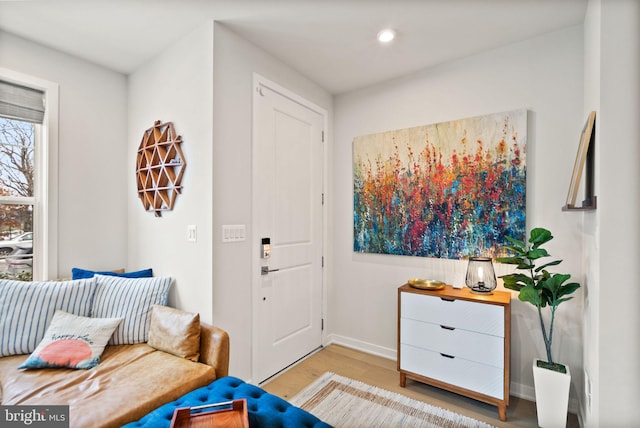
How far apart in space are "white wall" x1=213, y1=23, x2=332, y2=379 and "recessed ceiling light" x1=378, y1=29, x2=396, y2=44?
0.90 m

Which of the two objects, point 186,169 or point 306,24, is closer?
point 306,24

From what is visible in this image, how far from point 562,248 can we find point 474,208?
0.60 meters

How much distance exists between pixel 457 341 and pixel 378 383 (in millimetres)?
704

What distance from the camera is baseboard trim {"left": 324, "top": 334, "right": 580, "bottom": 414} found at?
2007mm

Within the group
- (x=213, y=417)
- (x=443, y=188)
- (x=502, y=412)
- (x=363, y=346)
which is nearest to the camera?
(x=213, y=417)

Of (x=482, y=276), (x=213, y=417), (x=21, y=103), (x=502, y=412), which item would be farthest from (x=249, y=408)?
(x=21, y=103)

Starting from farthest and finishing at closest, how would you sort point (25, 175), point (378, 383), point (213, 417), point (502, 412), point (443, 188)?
point (443, 188)
point (378, 383)
point (25, 175)
point (502, 412)
point (213, 417)

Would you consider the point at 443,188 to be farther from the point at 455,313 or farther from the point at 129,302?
the point at 129,302

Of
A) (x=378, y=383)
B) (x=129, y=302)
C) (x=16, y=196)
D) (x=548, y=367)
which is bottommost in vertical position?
(x=378, y=383)

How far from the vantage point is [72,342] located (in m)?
1.71

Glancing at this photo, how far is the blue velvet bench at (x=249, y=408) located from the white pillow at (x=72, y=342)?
62 cm

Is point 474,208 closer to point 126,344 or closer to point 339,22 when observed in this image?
point 339,22

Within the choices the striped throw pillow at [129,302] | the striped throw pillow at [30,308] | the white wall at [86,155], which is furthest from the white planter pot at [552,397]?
the white wall at [86,155]

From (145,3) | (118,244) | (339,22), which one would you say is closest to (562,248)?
(339,22)
